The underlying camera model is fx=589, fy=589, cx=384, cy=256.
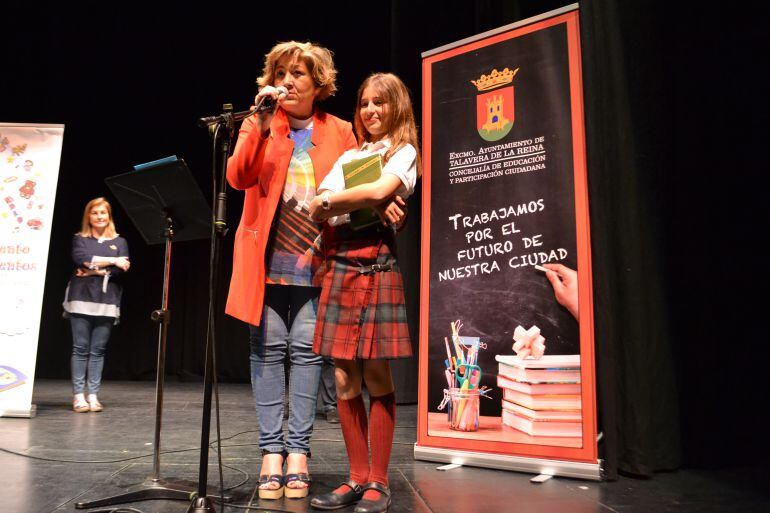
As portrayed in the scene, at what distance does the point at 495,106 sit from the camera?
2.80 m

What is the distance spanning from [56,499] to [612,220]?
2474mm

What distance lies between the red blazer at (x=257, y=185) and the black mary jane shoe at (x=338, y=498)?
2.05 ft

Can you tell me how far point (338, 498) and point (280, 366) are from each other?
51cm

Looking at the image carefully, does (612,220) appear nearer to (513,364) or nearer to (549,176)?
(549,176)

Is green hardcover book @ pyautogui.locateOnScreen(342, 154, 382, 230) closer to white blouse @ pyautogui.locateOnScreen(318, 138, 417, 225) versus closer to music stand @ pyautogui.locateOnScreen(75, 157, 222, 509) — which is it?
white blouse @ pyautogui.locateOnScreen(318, 138, 417, 225)

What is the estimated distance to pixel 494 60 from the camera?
2.82 m

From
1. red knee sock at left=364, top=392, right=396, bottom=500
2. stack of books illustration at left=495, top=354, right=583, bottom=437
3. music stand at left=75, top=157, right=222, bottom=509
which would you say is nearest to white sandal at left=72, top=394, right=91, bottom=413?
music stand at left=75, top=157, right=222, bottom=509

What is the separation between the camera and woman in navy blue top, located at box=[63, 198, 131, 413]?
14.5 feet

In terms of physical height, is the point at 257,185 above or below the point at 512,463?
above

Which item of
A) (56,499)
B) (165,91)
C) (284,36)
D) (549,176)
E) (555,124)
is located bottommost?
(56,499)

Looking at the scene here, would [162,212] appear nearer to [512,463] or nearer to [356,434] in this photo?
[356,434]

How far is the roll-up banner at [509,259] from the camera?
99.0 inches

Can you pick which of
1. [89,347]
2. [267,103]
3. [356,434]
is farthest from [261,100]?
[89,347]

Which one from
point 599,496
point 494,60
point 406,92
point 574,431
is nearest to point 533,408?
point 574,431
